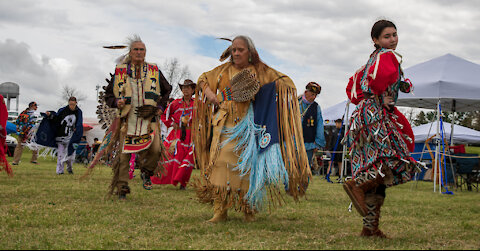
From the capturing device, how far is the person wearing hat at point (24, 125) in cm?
1534

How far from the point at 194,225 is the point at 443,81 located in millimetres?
7841

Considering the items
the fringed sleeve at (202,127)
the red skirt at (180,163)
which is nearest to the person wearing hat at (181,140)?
the red skirt at (180,163)

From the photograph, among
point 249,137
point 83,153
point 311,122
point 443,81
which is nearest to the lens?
point 249,137

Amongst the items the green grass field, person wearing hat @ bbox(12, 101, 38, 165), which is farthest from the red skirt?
person wearing hat @ bbox(12, 101, 38, 165)

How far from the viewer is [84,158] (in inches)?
779

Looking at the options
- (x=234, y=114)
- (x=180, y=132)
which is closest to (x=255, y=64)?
(x=234, y=114)

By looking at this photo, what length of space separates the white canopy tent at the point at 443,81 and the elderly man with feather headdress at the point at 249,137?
6178mm

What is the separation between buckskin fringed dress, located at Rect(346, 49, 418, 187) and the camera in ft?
13.0

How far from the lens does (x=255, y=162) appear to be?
194 inches

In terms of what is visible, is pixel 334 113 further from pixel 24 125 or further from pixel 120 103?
pixel 120 103

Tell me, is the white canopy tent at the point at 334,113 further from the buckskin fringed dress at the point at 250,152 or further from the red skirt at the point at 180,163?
the buckskin fringed dress at the point at 250,152

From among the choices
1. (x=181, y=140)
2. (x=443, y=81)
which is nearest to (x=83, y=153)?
(x=181, y=140)

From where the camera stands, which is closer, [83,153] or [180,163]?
[180,163]

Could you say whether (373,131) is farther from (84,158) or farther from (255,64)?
(84,158)
